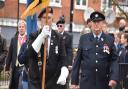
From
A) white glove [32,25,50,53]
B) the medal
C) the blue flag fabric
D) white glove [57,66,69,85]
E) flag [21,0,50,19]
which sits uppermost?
flag [21,0,50,19]

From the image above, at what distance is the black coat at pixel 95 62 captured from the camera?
10.9 m

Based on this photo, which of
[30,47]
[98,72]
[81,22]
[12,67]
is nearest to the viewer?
[30,47]

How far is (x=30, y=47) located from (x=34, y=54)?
0.15 meters

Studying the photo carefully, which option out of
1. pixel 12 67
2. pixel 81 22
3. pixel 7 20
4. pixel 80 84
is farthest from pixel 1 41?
pixel 81 22

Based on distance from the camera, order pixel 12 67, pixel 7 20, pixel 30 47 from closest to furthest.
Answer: pixel 30 47 → pixel 12 67 → pixel 7 20

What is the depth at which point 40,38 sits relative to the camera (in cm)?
1005

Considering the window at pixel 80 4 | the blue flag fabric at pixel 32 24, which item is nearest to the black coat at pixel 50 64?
the blue flag fabric at pixel 32 24

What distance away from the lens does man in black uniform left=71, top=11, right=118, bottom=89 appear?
431 inches

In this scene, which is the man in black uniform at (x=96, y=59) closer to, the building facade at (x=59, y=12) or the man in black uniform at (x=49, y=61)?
the man in black uniform at (x=49, y=61)

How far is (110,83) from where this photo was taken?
423 inches

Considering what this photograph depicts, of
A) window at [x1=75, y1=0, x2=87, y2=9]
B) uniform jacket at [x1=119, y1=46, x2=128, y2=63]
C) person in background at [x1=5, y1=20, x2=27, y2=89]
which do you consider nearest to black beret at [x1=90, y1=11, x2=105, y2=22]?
uniform jacket at [x1=119, y1=46, x2=128, y2=63]

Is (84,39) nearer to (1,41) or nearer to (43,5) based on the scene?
(43,5)

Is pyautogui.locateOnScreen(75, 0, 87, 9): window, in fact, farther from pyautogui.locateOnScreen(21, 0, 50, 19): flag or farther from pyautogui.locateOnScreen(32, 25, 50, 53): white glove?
pyautogui.locateOnScreen(32, 25, 50, 53): white glove

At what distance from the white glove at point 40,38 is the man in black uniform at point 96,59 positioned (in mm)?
1201
